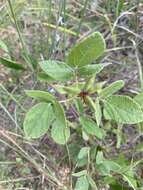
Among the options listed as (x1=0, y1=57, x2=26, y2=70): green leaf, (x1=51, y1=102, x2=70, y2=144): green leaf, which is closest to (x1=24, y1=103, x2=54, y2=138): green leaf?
(x1=51, y1=102, x2=70, y2=144): green leaf

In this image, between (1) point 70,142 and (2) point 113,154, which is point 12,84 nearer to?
(1) point 70,142

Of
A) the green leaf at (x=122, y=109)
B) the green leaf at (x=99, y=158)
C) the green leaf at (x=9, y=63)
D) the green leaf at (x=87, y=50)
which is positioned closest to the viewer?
the green leaf at (x=87, y=50)

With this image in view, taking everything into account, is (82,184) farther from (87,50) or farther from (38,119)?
(87,50)

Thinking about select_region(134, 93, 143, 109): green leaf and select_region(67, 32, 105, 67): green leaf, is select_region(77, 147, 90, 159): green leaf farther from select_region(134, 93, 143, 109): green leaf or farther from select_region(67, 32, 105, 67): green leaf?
select_region(67, 32, 105, 67): green leaf

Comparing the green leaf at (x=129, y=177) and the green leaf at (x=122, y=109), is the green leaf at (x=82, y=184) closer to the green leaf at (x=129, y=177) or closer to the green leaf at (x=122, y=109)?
the green leaf at (x=129, y=177)

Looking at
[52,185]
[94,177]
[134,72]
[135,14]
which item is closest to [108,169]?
[94,177]

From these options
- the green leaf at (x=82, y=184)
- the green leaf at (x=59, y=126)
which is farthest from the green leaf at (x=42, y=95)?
the green leaf at (x=82, y=184)
